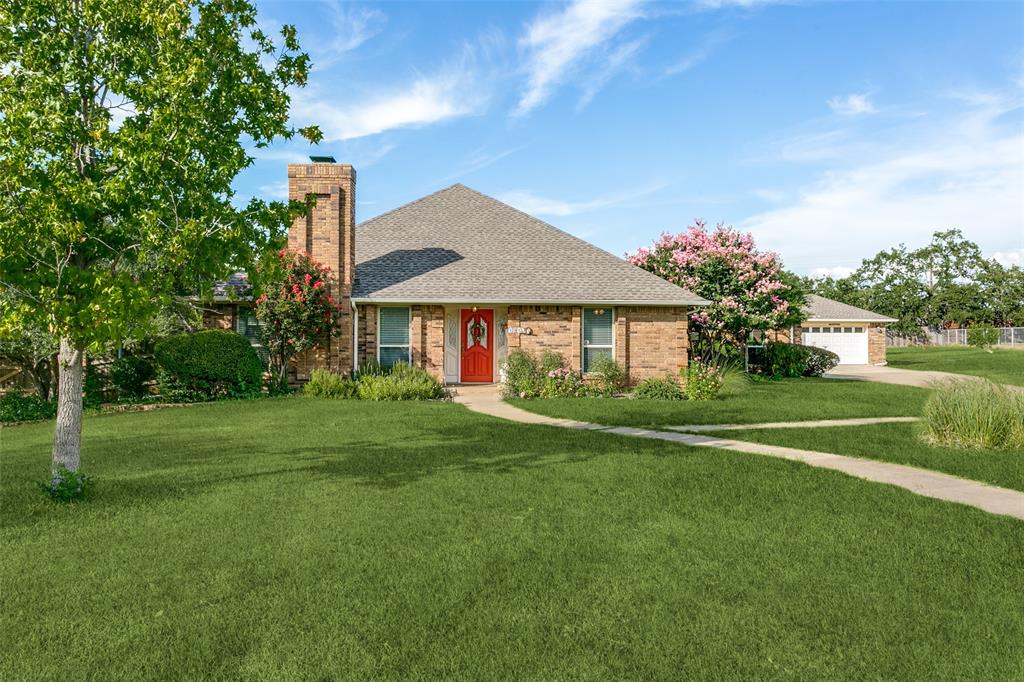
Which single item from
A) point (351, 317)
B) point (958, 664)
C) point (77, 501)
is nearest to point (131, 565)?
point (77, 501)

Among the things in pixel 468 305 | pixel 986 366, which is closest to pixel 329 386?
pixel 468 305

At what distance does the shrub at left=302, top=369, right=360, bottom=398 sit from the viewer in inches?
669

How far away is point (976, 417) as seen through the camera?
10.1 m

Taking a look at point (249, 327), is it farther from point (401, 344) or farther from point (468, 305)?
point (468, 305)

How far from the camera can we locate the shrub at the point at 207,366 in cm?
1627

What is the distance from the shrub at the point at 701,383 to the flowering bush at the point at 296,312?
9.88m

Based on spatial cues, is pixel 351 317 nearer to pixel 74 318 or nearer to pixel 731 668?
pixel 74 318

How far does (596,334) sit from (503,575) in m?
15.6

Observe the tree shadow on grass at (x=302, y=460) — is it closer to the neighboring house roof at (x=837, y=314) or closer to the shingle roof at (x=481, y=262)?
the shingle roof at (x=481, y=262)

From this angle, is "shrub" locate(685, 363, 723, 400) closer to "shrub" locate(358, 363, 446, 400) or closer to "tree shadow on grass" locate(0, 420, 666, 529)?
"shrub" locate(358, 363, 446, 400)

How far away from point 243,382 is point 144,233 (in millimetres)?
11465

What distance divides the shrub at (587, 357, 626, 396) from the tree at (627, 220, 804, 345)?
4854 millimetres

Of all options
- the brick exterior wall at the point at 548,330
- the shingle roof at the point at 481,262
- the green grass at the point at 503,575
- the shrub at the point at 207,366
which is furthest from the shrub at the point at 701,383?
the shrub at the point at 207,366

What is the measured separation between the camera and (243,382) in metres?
17.1
